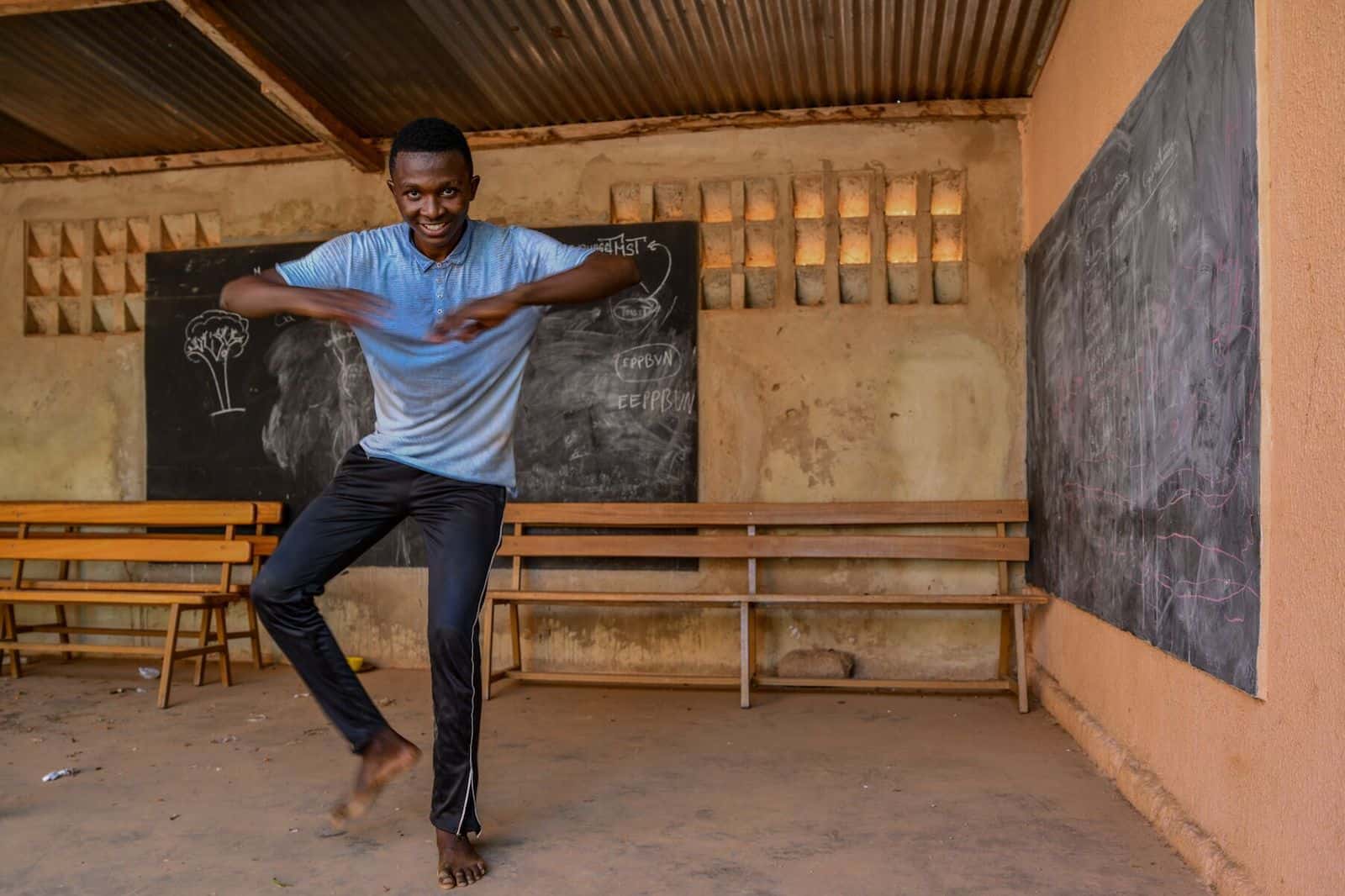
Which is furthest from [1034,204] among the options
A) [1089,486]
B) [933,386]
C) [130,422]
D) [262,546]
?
[130,422]

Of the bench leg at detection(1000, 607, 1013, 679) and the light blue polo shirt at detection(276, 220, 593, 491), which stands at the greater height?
the light blue polo shirt at detection(276, 220, 593, 491)

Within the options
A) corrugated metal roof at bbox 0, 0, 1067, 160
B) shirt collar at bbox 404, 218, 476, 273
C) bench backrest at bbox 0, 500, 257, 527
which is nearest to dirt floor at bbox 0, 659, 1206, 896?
bench backrest at bbox 0, 500, 257, 527

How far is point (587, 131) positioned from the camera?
697 cm

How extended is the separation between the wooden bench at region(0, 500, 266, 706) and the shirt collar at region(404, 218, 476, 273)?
3.62m

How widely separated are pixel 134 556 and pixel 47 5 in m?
3.28

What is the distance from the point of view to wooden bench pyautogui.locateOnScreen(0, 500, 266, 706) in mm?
6266

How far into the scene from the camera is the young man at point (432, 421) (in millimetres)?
3082

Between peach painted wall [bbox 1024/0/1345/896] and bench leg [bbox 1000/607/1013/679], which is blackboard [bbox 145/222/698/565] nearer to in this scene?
bench leg [bbox 1000/607/1013/679]

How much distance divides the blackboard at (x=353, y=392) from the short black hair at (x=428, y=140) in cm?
363

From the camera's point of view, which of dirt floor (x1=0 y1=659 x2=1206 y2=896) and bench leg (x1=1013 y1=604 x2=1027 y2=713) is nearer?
dirt floor (x1=0 y1=659 x2=1206 y2=896)

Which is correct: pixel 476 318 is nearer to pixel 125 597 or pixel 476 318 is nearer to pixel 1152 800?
pixel 1152 800

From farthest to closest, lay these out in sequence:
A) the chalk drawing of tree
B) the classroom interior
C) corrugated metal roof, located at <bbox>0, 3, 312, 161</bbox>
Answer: the chalk drawing of tree < corrugated metal roof, located at <bbox>0, 3, 312, 161</bbox> < the classroom interior

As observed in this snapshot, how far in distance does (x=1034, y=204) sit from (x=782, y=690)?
324 centimetres

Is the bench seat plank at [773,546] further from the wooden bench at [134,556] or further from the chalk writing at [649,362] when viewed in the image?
the wooden bench at [134,556]
